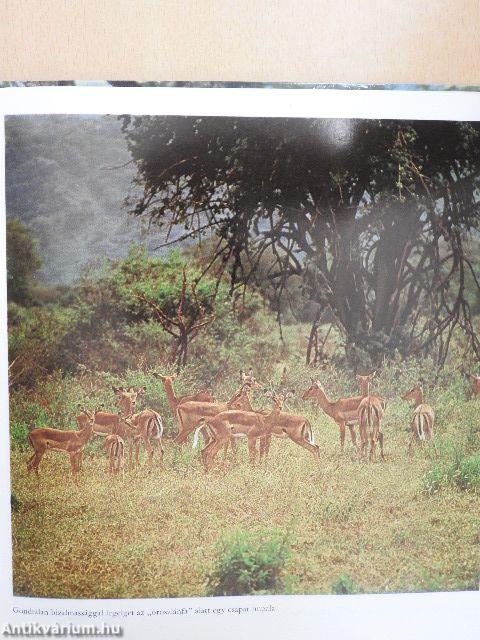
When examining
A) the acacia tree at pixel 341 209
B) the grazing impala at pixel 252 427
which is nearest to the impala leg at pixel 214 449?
the grazing impala at pixel 252 427

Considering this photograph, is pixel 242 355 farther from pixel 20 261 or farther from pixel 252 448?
pixel 20 261

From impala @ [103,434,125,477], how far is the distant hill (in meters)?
0.32

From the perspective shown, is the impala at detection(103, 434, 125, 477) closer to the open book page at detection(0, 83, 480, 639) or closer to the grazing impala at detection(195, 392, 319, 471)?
the open book page at detection(0, 83, 480, 639)

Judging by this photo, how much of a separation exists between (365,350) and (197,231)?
1.31 feet

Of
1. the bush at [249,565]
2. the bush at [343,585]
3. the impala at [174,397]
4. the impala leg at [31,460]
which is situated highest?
the impala at [174,397]

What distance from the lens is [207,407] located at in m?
1.31

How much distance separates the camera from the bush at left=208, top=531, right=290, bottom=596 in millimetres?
1299

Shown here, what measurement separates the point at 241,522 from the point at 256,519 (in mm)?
30

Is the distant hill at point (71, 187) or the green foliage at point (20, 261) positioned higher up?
the distant hill at point (71, 187)

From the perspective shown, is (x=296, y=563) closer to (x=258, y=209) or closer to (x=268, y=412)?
(x=268, y=412)

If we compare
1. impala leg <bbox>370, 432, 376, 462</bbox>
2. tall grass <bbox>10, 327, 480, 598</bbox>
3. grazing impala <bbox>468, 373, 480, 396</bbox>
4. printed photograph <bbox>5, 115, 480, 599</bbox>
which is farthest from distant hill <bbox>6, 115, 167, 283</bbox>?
grazing impala <bbox>468, 373, 480, 396</bbox>

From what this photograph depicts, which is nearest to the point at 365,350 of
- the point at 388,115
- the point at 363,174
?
the point at 363,174

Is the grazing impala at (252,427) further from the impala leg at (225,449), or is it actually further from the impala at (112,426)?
the impala at (112,426)

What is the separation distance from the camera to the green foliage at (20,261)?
1.27m
